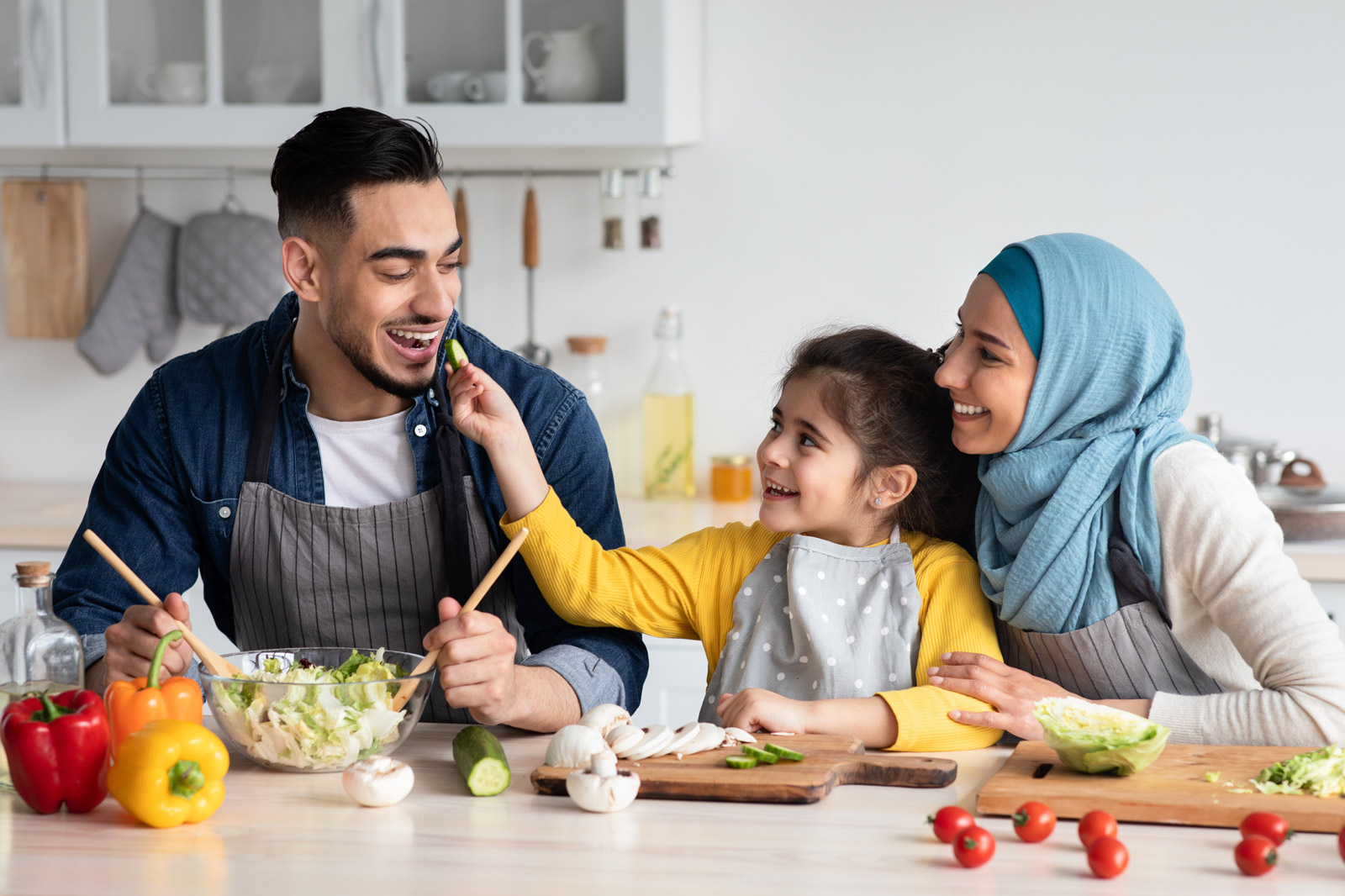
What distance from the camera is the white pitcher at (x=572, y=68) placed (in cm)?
274

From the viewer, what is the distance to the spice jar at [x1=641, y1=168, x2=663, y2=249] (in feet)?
9.92

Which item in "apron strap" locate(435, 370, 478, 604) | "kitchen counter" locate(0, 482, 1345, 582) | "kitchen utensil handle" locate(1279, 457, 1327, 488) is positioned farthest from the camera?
"kitchen utensil handle" locate(1279, 457, 1327, 488)

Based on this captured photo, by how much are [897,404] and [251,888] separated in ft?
3.20

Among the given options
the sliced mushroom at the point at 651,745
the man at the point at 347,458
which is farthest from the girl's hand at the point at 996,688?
the man at the point at 347,458

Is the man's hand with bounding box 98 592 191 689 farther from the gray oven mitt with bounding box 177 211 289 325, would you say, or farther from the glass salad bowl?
the gray oven mitt with bounding box 177 211 289 325

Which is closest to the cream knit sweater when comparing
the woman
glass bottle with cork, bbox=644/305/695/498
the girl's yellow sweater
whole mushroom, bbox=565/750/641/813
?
the woman

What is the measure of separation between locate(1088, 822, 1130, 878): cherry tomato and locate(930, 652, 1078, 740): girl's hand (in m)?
0.35

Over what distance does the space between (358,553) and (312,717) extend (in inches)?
18.5

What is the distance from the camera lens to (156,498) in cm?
174

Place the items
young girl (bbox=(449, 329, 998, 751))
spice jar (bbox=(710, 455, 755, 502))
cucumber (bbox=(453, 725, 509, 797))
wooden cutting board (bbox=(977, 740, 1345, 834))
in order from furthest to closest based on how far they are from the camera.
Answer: spice jar (bbox=(710, 455, 755, 502))
young girl (bbox=(449, 329, 998, 751))
cucumber (bbox=(453, 725, 509, 797))
wooden cutting board (bbox=(977, 740, 1345, 834))

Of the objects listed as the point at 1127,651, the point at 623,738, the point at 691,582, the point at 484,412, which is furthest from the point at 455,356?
the point at 1127,651

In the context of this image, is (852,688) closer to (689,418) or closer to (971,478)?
(971,478)

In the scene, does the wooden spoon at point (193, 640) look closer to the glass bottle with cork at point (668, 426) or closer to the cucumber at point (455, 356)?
the cucumber at point (455, 356)

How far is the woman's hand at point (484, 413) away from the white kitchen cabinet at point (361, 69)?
121 centimetres
